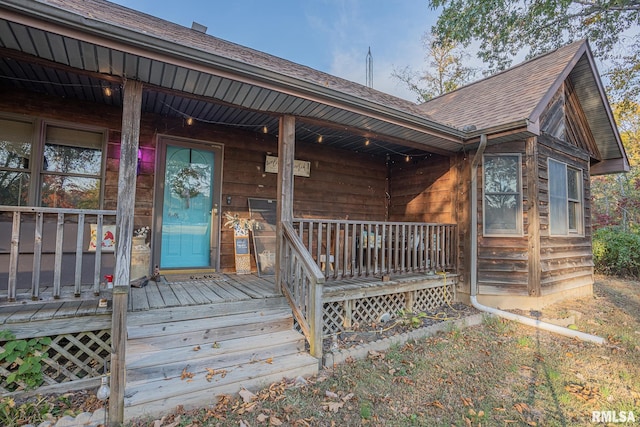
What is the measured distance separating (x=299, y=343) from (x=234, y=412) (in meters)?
0.92

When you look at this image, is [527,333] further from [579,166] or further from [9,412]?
[9,412]

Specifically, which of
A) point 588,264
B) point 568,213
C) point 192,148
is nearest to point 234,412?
point 192,148

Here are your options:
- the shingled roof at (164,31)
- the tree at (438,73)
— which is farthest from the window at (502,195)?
the tree at (438,73)

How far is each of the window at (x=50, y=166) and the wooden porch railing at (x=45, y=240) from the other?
27 centimetres

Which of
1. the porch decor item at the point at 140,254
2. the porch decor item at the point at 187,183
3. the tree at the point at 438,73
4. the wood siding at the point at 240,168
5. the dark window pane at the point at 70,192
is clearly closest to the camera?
the dark window pane at the point at 70,192

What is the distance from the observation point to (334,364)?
3.17 m

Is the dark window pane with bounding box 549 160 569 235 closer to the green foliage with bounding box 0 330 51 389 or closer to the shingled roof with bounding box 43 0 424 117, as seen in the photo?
the shingled roof with bounding box 43 0 424 117

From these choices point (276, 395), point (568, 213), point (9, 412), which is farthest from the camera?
point (568, 213)

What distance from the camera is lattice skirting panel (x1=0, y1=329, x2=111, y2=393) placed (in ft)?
8.26

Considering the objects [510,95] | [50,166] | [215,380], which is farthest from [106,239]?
[510,95]

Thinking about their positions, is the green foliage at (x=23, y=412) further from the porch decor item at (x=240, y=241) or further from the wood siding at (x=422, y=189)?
the wood siding at (x=422, y=189)

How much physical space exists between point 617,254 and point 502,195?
6002mm

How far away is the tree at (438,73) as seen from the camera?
16.3 metres

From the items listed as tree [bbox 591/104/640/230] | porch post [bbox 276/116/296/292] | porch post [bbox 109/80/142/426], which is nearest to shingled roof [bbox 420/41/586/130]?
porch post [bbox 276/116/296/292]
